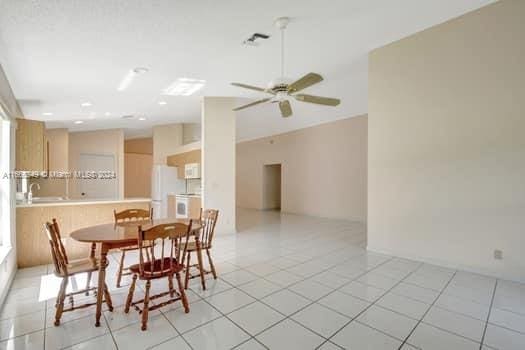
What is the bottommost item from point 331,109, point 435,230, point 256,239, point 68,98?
point 256,239

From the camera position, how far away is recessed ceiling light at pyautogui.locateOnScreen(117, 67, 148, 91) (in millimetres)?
3658

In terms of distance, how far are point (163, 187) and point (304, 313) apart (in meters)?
6.02

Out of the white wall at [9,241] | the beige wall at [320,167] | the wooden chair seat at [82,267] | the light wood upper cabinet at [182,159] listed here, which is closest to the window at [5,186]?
the white wall at [9,241]

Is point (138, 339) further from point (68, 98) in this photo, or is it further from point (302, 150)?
point (302, 150)

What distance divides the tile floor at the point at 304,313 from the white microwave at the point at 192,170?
126 inches

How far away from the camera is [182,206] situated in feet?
21.1

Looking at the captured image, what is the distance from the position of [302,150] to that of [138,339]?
7.31 m

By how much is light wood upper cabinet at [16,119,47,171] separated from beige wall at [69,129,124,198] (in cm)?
377

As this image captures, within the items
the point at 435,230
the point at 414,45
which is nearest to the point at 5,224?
the point at 435,230

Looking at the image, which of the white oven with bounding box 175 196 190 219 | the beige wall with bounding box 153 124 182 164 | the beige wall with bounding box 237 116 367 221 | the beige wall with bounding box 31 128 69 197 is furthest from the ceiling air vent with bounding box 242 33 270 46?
the beige wall with bounding box 31 128 69 197

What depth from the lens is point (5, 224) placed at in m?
3.07

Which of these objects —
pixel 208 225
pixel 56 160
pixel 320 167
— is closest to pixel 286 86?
pixel 208 225

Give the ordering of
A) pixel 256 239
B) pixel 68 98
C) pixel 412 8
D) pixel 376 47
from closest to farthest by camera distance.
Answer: pixel 412 8 → pixel 376 47 → pixel 68 98 → pixel 256 239

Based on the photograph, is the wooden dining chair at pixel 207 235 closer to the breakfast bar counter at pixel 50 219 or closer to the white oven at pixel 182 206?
the breakfast bar counter at pixel 50 219
